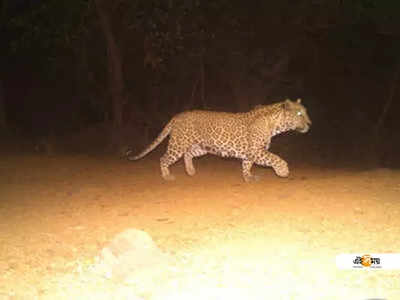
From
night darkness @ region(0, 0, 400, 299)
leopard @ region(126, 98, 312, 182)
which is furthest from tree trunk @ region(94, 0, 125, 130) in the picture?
leopard @ region(126, 98, 312, 182)

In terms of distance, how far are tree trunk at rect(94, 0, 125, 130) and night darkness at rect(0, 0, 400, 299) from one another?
31 millimetres

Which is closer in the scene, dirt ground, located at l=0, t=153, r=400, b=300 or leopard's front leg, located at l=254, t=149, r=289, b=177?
dirt ground, located at l=0, t=153, r=400, b=300

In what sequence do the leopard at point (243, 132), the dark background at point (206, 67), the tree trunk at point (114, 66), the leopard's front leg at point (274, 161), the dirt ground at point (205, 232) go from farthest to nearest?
1. the tree trunk at point (114, 66)
2. the dark background at point (206, 67)
3. the leopard at point (243, 132)
4. the leopard's front leg at point (274, 161)
5. the dirt ground at point (205, 232)

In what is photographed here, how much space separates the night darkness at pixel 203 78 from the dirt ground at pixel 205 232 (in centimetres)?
20

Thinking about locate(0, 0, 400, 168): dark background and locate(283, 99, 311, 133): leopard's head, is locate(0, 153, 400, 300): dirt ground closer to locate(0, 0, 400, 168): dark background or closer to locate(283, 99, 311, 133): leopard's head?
locate(283, 99, 311, 133): leopard's head

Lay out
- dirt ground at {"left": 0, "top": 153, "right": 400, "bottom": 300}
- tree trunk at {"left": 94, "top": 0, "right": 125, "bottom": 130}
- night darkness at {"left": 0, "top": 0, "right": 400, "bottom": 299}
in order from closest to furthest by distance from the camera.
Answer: dirt ground at {"left": 0, "top": 153, "right": 400, "bottom": 300} < night darkness at {"left": 0, "top": 0, "right": 400, "bottom": 299} < tree trunk at {"left": 94, "top": 0, "right": 125, "bottom": 130}

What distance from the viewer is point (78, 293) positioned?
5.12 m

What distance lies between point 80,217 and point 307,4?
27.4ft

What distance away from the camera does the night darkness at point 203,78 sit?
1252cm

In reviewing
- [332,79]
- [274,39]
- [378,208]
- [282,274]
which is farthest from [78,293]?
[332,79]

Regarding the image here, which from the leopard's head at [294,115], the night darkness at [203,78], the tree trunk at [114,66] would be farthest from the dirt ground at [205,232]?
the tree trunk at [114,66]

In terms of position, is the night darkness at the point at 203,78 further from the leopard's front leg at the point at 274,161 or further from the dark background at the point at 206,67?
the leopard's front leg at the point at 274,161

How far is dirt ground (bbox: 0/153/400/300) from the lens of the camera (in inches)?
200

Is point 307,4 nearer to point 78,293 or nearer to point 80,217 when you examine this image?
point 80,217
